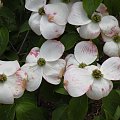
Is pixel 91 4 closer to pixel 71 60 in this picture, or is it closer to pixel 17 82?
pixel 71 60

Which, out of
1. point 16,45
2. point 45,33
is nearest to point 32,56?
point 45,33

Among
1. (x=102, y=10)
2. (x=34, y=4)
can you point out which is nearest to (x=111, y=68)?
(x=102, y=10)

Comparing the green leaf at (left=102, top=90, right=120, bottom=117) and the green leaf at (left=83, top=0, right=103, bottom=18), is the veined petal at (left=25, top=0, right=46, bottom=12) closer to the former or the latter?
the green leaf at (left=83, top=0, right=103, bottom=18)

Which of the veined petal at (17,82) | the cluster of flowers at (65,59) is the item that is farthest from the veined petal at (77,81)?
the veined petal at (17,82)

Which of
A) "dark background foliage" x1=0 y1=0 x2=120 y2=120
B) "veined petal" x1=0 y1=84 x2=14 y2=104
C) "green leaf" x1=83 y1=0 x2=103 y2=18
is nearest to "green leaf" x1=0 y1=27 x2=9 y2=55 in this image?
"dark background foliage" x1=0 y1=0 x2=120 y2=120

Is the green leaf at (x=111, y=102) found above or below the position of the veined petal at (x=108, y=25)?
below

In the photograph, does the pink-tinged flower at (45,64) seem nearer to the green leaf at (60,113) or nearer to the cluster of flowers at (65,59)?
the cluster of flowers at (65,59)
